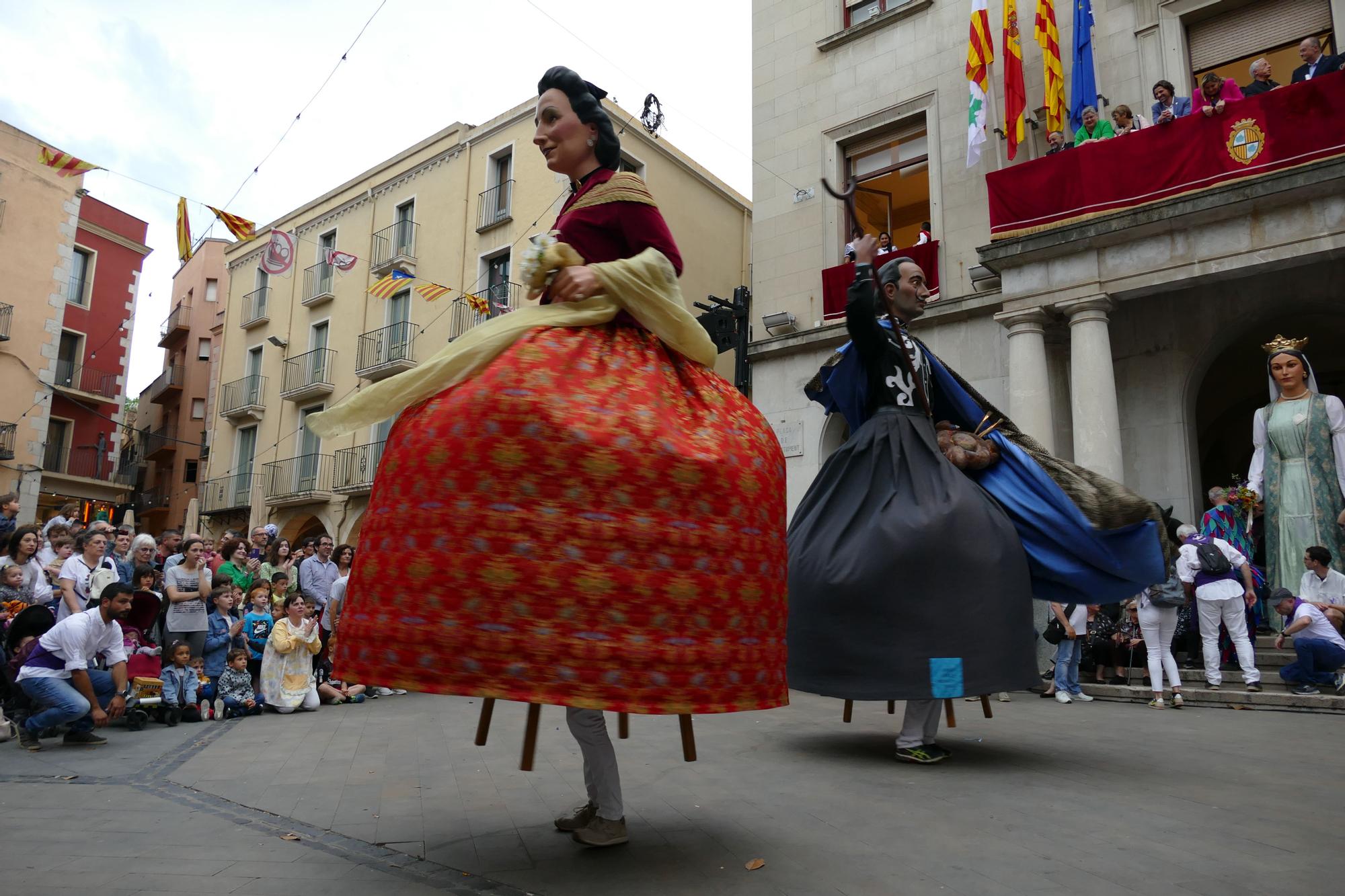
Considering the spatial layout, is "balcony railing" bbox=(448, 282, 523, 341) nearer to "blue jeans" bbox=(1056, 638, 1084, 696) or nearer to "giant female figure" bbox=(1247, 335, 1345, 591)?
"blue jeans" bbox=(1056, 638, 1084, 696)

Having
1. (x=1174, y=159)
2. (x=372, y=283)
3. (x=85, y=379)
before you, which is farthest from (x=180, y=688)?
(x=85, y=379)

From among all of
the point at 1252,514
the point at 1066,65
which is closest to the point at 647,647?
the point at 1252,514

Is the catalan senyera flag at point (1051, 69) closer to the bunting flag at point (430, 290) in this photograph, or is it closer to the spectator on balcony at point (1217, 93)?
the spectator on balcony at point (1217, 93)

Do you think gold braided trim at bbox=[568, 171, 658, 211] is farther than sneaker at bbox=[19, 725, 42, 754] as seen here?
No

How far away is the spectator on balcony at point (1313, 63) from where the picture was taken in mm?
9342

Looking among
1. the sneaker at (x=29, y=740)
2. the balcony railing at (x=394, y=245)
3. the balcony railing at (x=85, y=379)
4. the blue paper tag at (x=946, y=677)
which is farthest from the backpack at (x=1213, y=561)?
the balcony railing at (x=85, y=379)

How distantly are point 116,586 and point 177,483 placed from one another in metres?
27.9

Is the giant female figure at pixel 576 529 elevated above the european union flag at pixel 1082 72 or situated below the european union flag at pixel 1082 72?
below

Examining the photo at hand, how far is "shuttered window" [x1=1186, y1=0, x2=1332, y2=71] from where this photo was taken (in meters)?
10.6

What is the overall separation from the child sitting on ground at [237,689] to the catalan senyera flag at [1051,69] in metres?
11.3

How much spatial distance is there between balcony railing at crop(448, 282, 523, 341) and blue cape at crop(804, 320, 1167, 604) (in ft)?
45.1

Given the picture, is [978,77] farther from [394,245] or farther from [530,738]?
[394,245]

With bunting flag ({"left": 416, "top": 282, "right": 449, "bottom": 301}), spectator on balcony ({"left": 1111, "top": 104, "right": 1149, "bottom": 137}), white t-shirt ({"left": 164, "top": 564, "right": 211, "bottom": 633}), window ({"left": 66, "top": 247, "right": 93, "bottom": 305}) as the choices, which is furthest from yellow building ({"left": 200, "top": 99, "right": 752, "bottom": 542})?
white t-shirt ({"left": 164, "top": 564, "right": 211, "bottom": 633})

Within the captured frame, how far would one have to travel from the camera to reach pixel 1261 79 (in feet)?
32.7
